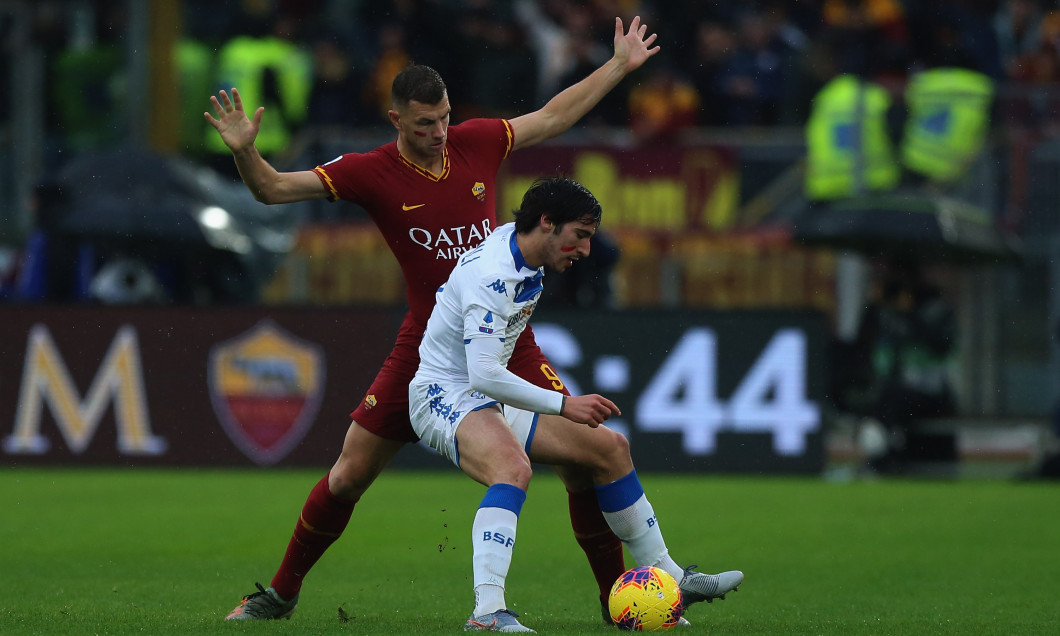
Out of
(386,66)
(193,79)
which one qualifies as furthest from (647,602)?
(193,79)

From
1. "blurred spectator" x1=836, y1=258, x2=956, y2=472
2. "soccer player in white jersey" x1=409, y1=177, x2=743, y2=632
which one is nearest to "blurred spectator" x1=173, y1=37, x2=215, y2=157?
"blurred spectator" x1=836, y1=258, x2=956, y2=472

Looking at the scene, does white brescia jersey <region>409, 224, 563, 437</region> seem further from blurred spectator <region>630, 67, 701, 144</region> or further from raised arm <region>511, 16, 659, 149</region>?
blurred spectator <region>630, 67, 701, 144</region>

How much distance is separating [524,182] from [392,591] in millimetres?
9039

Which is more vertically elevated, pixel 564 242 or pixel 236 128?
pixel 236 128

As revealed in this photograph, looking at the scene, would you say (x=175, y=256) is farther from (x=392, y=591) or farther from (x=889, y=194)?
(x=392, y=591)

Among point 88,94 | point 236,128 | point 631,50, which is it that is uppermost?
point 88,94

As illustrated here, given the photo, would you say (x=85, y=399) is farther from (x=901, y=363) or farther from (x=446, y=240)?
(x=446, y=240)

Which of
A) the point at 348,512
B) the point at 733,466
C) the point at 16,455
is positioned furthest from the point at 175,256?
the point at 348,512

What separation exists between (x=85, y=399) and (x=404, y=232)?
8162 mm

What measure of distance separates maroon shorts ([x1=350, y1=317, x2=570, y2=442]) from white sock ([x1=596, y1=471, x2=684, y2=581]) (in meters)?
0.48

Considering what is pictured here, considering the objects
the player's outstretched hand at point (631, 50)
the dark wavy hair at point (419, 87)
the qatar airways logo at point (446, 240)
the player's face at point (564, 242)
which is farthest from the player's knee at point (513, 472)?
the player's outstretched hand at point (631, 50)

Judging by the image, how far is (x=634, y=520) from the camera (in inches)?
249

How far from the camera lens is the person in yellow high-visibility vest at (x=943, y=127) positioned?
594 inches

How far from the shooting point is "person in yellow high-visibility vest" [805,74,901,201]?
15.1 meters
